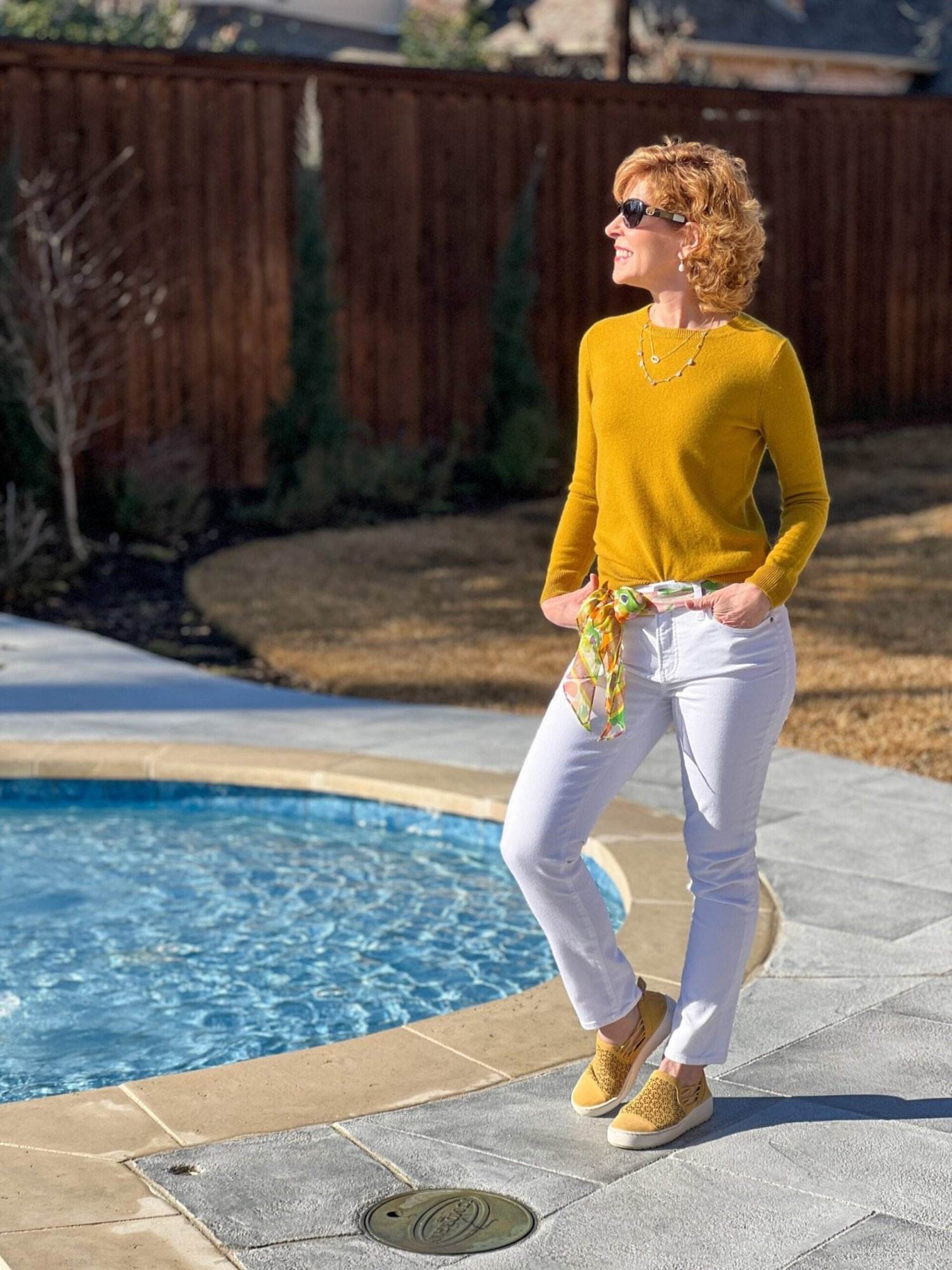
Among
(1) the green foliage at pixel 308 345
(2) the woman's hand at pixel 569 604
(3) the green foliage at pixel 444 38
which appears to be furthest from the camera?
(3) the green foliage at pixel 444 38

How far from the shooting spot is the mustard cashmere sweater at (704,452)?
114 inches

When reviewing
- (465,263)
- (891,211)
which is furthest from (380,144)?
(891,211)

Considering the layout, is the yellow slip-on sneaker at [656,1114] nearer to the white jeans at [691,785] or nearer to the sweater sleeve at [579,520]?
the white jeans at [691,785]

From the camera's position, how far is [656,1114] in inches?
120

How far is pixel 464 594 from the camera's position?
9492mm

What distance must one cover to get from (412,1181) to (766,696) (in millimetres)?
1025

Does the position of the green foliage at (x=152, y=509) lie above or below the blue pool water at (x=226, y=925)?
above

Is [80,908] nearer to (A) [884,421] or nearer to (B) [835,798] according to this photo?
(B) [835,798]

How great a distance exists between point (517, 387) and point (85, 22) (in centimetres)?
851

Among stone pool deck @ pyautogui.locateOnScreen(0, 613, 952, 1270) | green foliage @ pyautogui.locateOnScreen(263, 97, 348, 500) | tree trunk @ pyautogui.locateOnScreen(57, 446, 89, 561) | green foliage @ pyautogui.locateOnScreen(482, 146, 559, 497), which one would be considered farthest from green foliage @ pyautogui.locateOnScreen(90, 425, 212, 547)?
stone pool deck @ pyautogui.locateOnScreen(0, 613, 952, 1270)

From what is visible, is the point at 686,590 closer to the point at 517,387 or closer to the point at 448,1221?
the point at 448,1221

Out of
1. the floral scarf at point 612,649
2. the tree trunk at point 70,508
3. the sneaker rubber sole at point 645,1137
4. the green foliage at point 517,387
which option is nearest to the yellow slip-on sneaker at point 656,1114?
the sneaker rubber sole at point 645,1137

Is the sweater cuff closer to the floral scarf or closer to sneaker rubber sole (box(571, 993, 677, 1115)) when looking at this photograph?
the floral scarf

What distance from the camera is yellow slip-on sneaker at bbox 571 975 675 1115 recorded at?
3.19 metres
